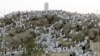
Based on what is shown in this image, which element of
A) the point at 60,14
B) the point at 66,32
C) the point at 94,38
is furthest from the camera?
the point at 60,14

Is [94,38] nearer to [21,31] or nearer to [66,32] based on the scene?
[66,32]

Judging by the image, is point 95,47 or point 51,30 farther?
point 51,30

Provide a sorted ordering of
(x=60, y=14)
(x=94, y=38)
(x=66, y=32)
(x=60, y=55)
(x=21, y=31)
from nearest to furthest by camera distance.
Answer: (x=60, y=55) → (x=94, y=38) → (x=66, y=32) → (x=21, y=31) → (x=60, y=14)

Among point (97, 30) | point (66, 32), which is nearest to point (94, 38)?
point (97, 30)

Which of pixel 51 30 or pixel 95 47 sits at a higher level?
pixel 51 30

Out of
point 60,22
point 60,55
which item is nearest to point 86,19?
point 60,22

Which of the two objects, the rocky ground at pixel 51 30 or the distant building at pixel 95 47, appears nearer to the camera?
the distant building at pixel 95 47

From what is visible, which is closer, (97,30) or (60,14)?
(97,30)

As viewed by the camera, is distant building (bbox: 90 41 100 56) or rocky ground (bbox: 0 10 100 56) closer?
distant building (bbox: 90 41 100 56)
